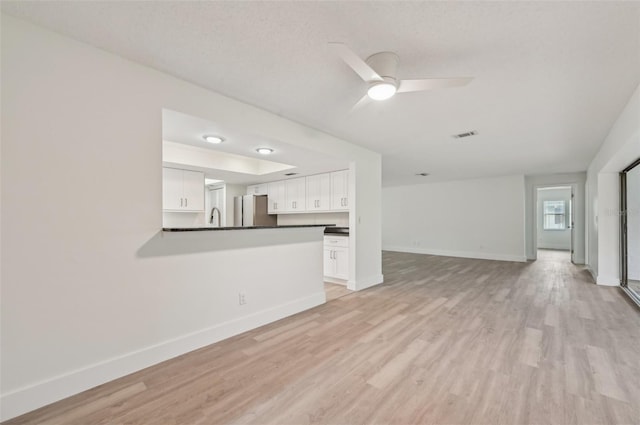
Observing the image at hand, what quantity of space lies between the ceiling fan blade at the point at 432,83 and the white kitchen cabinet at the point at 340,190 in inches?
126

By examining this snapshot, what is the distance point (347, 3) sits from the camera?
1512 mm

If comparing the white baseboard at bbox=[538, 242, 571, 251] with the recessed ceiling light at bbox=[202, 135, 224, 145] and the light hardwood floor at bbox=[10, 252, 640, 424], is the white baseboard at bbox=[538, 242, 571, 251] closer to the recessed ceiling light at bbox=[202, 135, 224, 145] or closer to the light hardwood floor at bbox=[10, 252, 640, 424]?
the light hardwood floor at bbox=[10, 252, 640, 424]

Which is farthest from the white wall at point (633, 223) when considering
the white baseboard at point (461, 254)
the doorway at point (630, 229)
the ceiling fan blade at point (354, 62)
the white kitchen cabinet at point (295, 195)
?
the white kitchen cabinet at point (295, 195)

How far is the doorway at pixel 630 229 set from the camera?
14.5ft

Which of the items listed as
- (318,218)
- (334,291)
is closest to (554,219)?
(318,218)

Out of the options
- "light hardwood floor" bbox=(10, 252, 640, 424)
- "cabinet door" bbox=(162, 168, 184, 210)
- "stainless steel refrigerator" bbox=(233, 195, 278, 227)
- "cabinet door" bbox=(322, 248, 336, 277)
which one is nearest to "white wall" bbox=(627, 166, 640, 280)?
"light hardwood floor" bbox=(10, 252, 640, 424)

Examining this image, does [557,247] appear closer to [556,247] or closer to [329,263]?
[556,247]

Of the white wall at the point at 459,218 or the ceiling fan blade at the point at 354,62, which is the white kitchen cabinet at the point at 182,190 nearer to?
the ceiling fan blade at the point at 354,62

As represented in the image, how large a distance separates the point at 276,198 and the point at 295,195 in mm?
717

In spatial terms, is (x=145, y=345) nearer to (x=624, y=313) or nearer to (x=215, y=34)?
(x=215, y=34)

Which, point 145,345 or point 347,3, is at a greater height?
point 347,3

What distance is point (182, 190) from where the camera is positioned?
5.19 meters

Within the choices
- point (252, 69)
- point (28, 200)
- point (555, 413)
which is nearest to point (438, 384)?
point (555, 413)

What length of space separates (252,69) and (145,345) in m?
2.41
